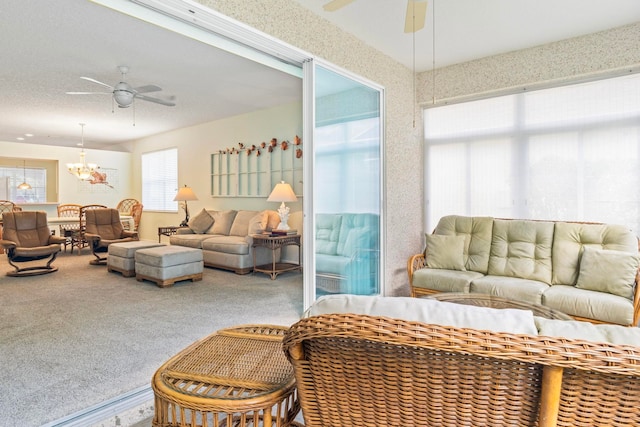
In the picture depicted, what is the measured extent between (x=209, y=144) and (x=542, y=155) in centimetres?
582

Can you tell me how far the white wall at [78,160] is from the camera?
8.49 meters

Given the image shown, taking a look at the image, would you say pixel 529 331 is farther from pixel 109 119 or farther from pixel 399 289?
pixel 109 119

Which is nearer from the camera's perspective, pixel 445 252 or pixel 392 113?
pixel 445 252

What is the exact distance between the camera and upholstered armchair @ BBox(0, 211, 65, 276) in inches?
208

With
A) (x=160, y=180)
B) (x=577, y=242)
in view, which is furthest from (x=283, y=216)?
(x=160, y=180)

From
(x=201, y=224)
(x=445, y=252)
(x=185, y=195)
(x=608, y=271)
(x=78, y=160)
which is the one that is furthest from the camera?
(x=78, y=160)

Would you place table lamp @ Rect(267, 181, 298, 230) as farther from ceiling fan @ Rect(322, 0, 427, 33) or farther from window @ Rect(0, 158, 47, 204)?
window @ Rect(0, 158, 47, 204)

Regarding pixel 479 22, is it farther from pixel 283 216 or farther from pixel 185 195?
pixel 185 195

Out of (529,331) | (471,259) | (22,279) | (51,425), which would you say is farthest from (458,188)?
(22,279)

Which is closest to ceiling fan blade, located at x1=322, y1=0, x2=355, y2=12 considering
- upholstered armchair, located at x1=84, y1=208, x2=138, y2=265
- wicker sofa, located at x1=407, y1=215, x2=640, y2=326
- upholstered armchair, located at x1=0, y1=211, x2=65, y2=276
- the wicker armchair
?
the wicker armchair

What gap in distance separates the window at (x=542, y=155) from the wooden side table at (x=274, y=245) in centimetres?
196

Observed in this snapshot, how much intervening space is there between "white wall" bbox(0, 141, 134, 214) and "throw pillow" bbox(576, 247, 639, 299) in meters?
9.94

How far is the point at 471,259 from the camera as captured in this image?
3.79 metres

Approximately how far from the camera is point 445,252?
3799mm
